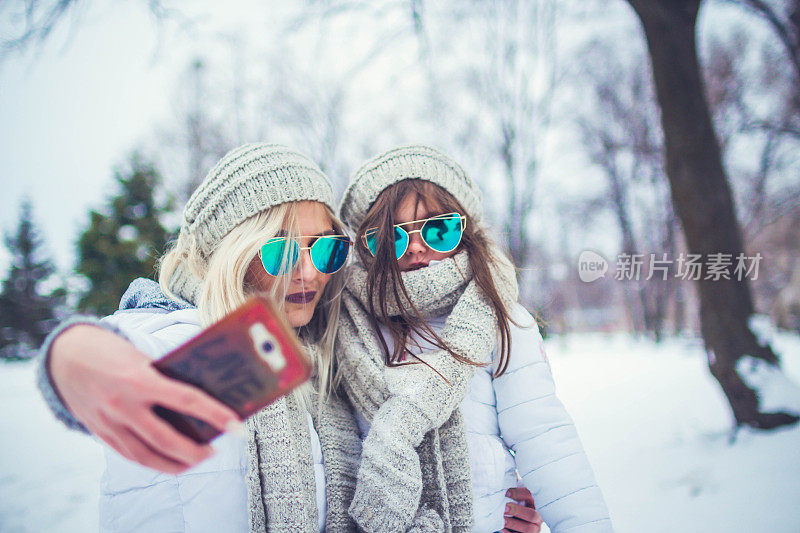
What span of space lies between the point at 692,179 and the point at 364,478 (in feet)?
13.8

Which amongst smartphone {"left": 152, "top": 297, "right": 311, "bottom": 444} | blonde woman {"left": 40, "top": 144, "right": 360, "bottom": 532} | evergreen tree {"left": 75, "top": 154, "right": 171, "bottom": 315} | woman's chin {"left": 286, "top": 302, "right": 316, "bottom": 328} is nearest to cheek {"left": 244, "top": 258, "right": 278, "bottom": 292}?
blonde woman {"left": 40, "top": 144, "right": 360, "bottom": 532}

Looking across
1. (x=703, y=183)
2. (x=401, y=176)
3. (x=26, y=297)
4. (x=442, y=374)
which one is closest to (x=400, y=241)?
(x=401, y=176)

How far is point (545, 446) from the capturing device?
1641 mm

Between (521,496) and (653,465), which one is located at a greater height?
(521,496)

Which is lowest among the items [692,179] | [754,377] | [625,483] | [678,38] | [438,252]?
[625,483]

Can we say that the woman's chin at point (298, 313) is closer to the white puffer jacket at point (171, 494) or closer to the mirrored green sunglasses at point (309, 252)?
the mirrored green sunglasses at point (309, 252)

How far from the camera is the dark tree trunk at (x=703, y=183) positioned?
4102mm

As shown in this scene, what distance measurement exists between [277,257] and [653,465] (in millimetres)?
4319

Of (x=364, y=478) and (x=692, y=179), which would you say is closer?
(x=364, y=478)

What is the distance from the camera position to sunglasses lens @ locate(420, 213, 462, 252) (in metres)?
1.84

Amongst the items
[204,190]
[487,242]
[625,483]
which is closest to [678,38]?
[487,242]

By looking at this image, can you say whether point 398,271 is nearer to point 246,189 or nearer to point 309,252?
point 309,252

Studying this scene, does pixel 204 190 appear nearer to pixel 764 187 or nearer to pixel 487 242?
pixel 487 242

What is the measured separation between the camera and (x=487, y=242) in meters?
2.02
